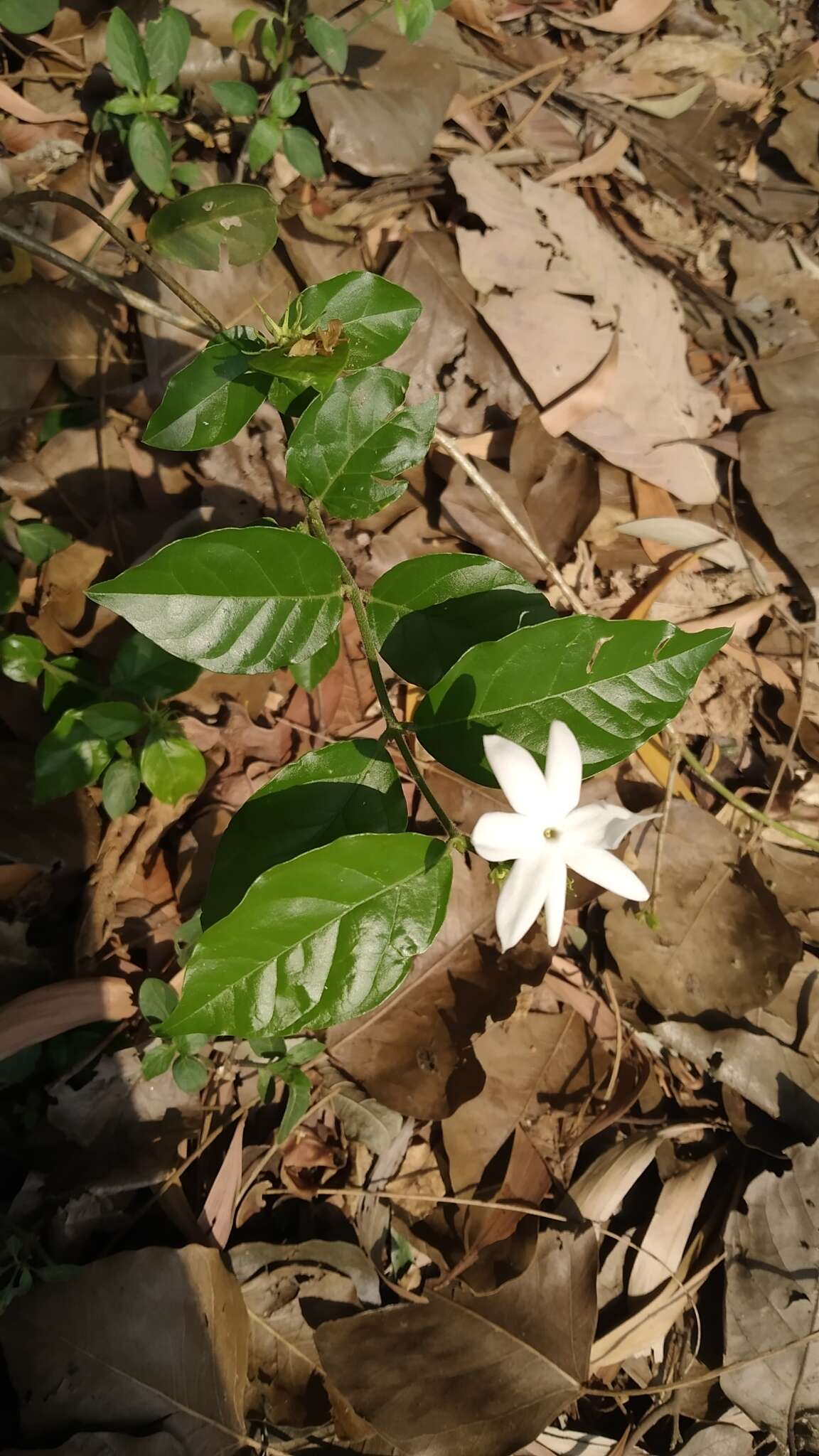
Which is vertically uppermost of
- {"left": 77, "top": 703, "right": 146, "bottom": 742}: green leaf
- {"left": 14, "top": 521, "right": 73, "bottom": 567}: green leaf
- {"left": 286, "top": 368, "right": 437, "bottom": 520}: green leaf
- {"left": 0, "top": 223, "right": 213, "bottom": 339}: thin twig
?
{"left": 0, "top": 223, "right": 213, "bottom": 339}: thin twig

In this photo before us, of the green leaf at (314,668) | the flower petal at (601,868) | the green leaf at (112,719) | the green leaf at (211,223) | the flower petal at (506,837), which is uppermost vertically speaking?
the green leaf at (211,223)

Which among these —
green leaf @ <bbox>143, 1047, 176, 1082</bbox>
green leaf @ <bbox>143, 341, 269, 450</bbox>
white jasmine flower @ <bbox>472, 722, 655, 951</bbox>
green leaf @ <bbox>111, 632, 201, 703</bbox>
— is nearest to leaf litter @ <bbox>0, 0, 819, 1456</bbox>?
green leaf @ <bbox>143, 1047, 176, 1082</bbox>

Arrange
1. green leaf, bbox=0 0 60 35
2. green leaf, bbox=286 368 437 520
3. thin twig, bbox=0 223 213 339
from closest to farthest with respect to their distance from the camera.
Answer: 1. green leaf, bbox=286 368 437 520
2. thin twig, bbox=0 223 213 339
3. green leaf, bbox=0 0 60 35

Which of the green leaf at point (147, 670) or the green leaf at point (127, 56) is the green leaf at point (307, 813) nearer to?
the green leaf at point (147, 670)

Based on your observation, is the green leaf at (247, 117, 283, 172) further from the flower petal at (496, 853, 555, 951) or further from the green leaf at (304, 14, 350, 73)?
the flower petal at (496, 853, 555, 951)

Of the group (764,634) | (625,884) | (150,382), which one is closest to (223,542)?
(625,884)

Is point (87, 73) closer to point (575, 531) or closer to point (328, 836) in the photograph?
point (575, 531)

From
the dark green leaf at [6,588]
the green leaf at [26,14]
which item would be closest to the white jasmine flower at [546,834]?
the dark green leaf at [6,588]

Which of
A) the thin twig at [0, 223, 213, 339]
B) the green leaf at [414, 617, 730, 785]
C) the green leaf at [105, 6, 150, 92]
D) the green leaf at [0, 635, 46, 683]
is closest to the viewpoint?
the green leaf at [414, 617, 730, 785]
